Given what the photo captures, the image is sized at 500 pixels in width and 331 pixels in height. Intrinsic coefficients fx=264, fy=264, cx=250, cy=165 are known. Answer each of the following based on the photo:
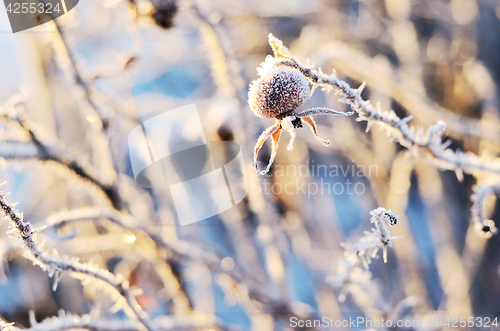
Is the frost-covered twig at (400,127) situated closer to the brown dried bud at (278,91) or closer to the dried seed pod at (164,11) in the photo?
the brown dried bud at (278,91)

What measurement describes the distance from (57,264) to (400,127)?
622mm

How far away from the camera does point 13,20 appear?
30.9 inches

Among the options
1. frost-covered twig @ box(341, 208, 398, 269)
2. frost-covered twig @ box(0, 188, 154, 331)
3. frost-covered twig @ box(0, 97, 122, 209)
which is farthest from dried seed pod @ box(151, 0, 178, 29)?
frost-covered twig @ box(341, 208, 398, 269)

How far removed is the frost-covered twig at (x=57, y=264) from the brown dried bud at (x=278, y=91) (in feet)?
1.32

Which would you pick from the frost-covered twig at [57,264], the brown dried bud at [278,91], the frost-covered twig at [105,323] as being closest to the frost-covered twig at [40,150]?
the frost-covered twig at [57,264]

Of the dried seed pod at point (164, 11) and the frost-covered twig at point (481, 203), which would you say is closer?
the frost-covered twig at point (481, 203)

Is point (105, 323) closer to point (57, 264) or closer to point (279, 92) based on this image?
point (57, 264)

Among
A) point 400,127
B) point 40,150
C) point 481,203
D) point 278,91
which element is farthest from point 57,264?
point 481,203

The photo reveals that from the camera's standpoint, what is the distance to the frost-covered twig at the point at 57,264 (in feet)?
1.33

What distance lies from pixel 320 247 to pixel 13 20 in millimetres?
1635

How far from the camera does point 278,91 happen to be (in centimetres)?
38

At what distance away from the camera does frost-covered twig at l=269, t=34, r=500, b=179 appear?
0.37 meters

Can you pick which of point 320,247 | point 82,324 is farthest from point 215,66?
point 320,247

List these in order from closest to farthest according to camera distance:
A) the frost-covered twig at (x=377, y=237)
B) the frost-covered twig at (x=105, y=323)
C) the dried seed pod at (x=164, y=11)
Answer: the frost-covered twig at (x=377, y=237) → the frost-covered twig at (x=105, y=323) → the dried seed pod at (x=164, y=11)
